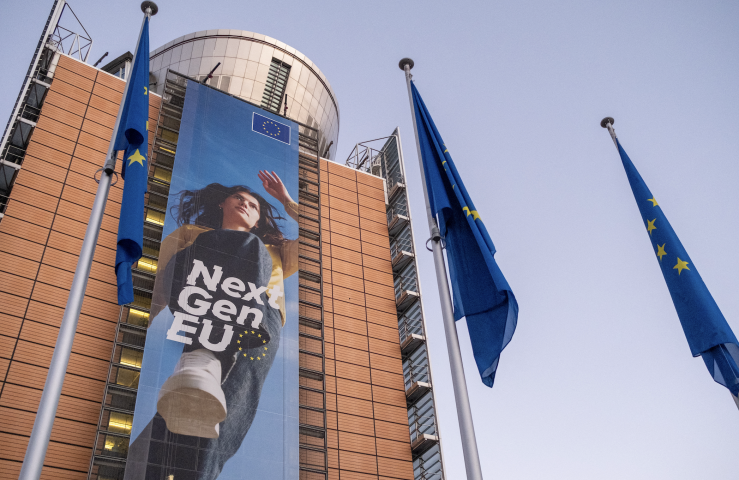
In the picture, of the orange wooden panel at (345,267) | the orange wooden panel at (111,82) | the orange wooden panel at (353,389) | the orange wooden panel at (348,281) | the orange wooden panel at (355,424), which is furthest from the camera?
the orange wooden panel at (345,267)

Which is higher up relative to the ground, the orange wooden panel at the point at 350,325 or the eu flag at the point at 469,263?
the orange wooden panel at the point at 350,325

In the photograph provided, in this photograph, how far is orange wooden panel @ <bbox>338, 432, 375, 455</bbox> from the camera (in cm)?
2981

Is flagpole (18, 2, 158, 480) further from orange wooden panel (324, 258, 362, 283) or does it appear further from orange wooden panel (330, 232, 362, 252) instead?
orange wooden panel (330, 232, 362, 252)

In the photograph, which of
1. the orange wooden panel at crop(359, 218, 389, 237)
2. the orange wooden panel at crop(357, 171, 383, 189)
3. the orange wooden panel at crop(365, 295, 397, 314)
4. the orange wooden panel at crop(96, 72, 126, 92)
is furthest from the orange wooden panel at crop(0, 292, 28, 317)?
the orange wooden panel at crop(357, 171, 383, 189)

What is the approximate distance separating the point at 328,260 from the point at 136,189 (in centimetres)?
2380

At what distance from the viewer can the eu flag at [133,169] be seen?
41.4ft

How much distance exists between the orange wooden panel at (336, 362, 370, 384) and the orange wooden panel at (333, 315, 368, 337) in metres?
2.12

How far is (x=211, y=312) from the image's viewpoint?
27922 millimetres

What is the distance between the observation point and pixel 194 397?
82.6ft

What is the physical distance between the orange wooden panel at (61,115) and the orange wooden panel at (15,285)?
9.57 m

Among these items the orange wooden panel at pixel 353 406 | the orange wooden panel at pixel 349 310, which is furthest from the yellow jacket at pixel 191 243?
the orange wooden panel at pixel 353 406

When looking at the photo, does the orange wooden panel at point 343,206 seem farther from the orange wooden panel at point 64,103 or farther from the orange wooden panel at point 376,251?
the orange wooden panel at point 64,103

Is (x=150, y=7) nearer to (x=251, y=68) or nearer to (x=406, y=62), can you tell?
(x=406, y=62)

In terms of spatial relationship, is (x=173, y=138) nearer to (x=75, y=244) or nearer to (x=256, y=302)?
(x=75, y=244)
